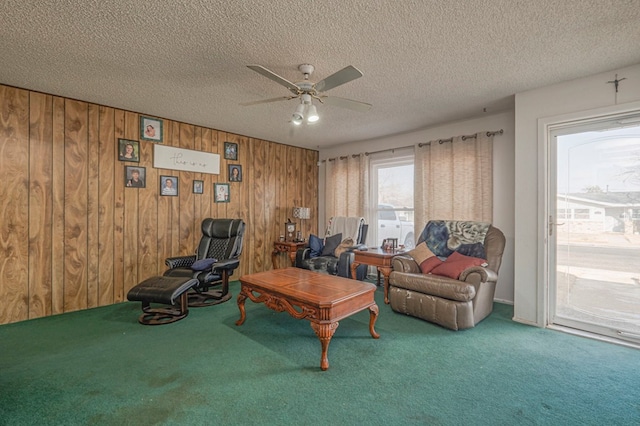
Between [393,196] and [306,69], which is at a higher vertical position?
[306,69]

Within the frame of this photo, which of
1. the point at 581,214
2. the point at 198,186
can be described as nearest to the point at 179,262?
the point at 198,186

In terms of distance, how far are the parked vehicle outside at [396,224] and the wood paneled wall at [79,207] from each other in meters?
2.79

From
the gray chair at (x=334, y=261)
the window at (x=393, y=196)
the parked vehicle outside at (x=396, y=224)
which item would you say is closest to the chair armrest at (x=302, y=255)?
the gray chair at (x=334, y=261)

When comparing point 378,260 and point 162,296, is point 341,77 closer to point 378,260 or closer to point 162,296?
point 378,260

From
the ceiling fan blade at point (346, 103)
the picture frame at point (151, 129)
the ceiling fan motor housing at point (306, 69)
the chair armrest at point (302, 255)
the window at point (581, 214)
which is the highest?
the ceiling fan motor housing at point (306, 69)

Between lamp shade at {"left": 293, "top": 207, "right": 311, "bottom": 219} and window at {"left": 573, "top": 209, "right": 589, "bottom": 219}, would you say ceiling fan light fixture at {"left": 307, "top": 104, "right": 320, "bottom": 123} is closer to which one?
window at {"left": 573, "top": 209, "right": 589, "bottom": 219}

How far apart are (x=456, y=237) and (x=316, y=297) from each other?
213 centimetres

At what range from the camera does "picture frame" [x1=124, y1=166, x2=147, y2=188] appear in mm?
3822

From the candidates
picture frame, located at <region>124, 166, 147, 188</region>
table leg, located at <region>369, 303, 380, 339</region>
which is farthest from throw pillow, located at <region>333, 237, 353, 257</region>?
picture frame, located at <region>124, 166, 147, 188</region>

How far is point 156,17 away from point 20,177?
258cm

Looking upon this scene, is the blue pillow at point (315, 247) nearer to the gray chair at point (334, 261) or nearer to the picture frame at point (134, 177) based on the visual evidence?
the gray chair at point (334, 261)

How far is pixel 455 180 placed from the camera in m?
4.17

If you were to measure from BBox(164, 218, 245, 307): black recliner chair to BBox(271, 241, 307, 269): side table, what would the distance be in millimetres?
1136

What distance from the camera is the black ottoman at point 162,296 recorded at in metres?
2.94
